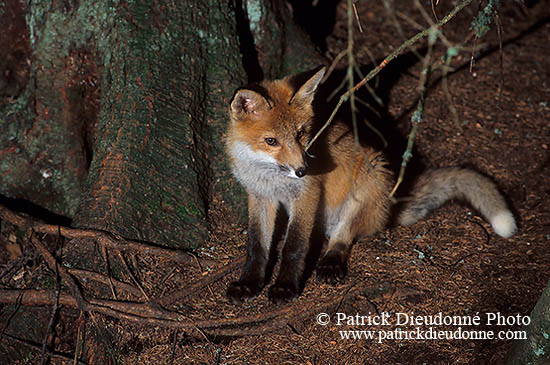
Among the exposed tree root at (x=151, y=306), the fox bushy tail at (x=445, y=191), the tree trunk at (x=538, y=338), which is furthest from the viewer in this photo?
the fox bushy tail at (x=445, y=191)

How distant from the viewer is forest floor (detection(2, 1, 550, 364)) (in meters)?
3.47

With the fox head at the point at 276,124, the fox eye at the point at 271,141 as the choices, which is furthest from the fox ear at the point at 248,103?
the fox eye at the point at 271,141

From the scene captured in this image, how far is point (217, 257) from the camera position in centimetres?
422

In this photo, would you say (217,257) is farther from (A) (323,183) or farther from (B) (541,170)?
(B) (541,170)

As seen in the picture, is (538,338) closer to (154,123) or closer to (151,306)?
(151,306)

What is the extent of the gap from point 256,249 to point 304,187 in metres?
0.63

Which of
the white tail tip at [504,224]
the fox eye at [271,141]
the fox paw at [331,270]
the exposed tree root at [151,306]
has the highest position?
the fox eye at [271,141]

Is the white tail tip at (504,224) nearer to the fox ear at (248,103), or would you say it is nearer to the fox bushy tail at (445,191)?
the fox bushy tail at (445,191)

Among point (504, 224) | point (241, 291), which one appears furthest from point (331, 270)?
point (504, 224)

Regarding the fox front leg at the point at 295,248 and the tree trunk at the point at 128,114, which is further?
the tree trunk at the point at 128,114

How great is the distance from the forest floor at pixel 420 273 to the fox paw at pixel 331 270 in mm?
62

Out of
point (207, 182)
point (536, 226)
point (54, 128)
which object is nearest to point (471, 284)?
point (536, 226)

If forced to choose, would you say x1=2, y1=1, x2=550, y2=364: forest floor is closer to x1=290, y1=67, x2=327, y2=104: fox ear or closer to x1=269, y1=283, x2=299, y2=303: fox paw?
x1=269, y1=283, x2=299, y2=303: fox paw

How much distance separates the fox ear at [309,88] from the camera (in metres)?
3.64
